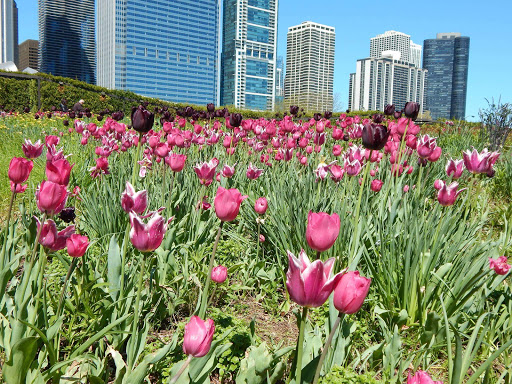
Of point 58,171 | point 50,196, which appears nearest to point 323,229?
point 50,196

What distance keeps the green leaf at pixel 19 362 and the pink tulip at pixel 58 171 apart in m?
0.55

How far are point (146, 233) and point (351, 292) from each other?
58 cm

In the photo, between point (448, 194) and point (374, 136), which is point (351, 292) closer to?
point (374, 136)

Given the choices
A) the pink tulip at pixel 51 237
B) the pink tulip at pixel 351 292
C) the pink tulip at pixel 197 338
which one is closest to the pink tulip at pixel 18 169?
the pink tulip at pixel 51 237

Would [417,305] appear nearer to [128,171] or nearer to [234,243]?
[234,243]

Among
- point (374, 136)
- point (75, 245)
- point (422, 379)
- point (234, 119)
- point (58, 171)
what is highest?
point (234, 119)

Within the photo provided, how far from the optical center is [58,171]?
4.76 feet

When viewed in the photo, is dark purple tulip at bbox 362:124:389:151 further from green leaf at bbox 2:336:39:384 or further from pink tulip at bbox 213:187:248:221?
green leaf at bbox 2:336:39:384

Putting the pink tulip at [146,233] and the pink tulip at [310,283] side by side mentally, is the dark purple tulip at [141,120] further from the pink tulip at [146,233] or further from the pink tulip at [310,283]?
the pink tulip at [310,283]

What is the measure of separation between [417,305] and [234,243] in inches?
50.3

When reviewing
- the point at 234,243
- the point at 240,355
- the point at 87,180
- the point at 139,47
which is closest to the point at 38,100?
the point at 87,180

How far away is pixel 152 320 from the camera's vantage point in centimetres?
196

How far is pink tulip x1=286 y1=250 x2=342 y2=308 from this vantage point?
88 cm

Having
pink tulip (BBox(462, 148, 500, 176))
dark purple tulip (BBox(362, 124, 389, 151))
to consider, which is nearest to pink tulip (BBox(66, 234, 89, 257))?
dark purple tulip (BBox(362, 124, 389, 151))
